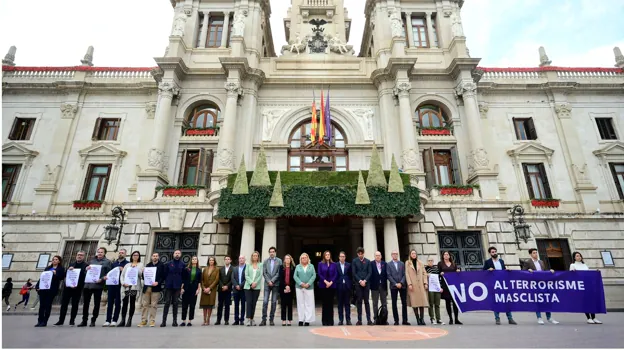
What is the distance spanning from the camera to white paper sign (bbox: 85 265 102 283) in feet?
31.2

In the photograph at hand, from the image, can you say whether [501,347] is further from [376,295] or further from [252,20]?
[252,20]

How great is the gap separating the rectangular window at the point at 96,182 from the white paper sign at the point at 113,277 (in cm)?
1400

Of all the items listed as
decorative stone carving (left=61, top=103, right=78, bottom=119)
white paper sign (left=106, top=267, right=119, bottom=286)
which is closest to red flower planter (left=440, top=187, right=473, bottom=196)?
Result: white paper sign (left=106, top=267, right=119, bottom=286)

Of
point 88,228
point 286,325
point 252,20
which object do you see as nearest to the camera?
point 286,325

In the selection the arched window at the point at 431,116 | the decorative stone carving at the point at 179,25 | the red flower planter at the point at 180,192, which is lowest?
the red flower planter at the point at 180,192

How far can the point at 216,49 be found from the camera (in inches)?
932

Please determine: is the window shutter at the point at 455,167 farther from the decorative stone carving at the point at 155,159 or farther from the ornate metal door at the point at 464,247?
the decorative stone carving at the point at 155,159

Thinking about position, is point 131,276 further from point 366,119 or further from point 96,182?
point 366,119

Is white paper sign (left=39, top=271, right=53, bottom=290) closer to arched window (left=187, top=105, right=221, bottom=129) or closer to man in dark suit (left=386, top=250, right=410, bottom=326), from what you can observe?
man in dark suit (left=386, top=250, right=410, bottom=326)

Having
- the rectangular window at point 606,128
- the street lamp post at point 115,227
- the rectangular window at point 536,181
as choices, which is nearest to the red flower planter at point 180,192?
the street lamp post at point 115,227

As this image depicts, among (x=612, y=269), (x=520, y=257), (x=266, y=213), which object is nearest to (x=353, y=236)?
(x=266, y=213)

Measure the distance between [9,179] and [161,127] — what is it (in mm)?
10566

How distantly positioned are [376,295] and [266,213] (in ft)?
23.0

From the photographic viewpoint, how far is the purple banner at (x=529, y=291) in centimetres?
984
